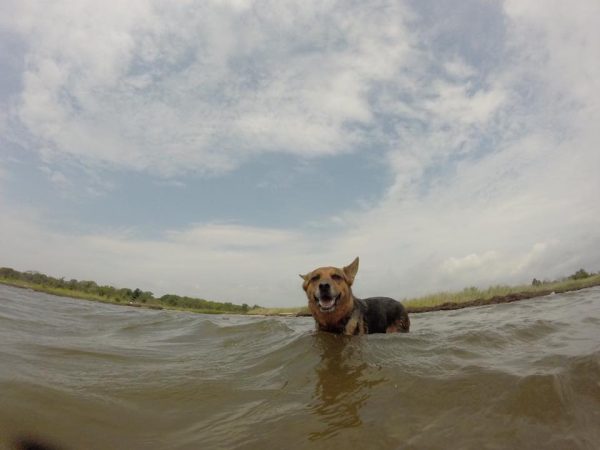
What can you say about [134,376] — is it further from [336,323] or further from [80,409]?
[336,323]

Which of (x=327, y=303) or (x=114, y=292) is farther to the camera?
(x=114, y=292)

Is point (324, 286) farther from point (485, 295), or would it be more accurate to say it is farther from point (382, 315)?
point (485, 295)

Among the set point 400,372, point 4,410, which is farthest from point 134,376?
point 400,372

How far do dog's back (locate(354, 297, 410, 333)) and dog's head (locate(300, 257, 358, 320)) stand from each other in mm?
702

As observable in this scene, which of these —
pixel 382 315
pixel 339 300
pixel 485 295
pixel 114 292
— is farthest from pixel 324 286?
pixel 114 292

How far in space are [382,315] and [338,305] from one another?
5.66ft

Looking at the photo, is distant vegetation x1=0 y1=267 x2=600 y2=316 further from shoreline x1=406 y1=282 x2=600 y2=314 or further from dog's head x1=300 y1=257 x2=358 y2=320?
dog's head x1=300 y1=257 x2=358 y2=320

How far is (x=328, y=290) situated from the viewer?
248 inches

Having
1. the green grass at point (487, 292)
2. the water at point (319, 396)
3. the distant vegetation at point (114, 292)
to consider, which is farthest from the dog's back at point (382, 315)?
the distant vegetation at point (114, 292)

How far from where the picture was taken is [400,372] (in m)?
3.48

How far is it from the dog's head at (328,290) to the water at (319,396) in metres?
1.33

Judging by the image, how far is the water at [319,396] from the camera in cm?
226

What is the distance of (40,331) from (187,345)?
268 cm

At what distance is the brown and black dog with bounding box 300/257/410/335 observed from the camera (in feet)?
21.0
